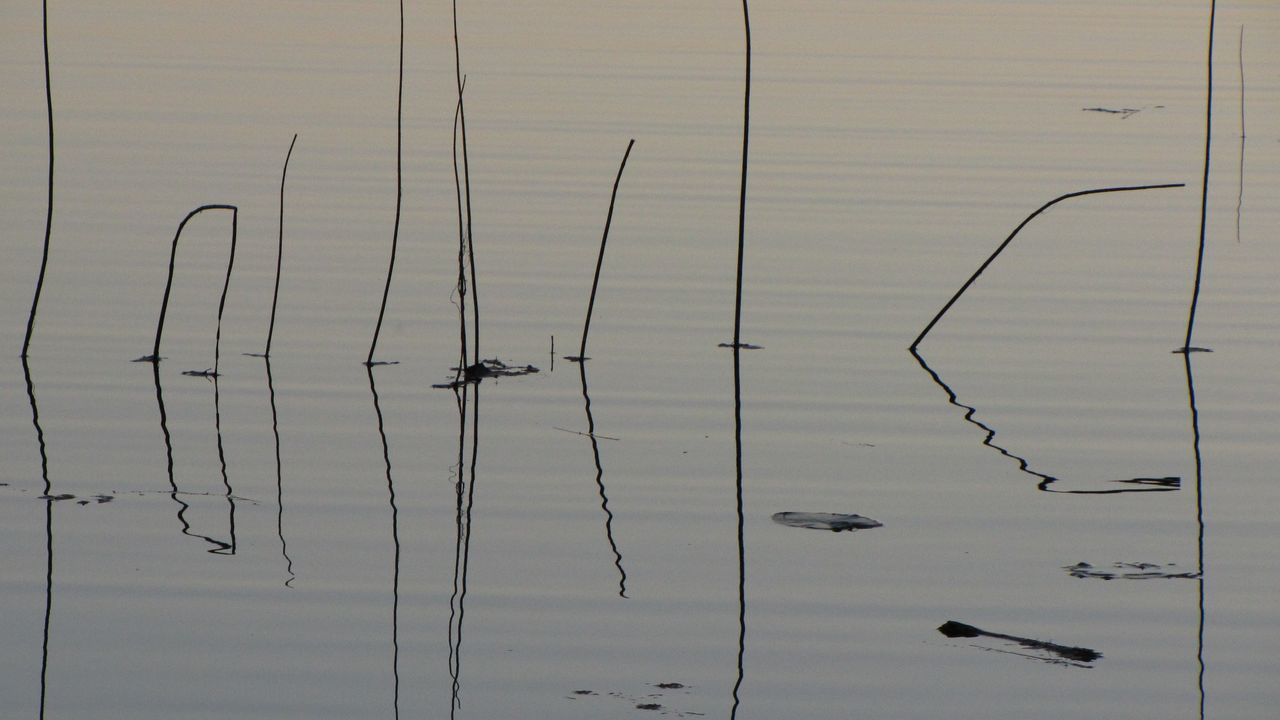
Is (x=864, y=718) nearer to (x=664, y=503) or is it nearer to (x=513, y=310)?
(x=664, y=503)

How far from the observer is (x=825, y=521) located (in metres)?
5.75

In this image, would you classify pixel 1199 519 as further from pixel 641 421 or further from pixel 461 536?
pixel 461 536

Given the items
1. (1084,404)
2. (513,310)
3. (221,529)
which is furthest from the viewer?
(513,310)

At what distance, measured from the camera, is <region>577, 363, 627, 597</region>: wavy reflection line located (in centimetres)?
518

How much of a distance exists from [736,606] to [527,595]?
548mm

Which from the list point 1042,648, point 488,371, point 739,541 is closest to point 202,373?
point 488,371

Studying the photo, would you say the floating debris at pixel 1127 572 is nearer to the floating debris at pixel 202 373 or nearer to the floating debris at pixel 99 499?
the floating debris at pixel 99 499

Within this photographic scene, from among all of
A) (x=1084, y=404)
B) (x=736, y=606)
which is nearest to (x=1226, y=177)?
(x=1084, y=404)

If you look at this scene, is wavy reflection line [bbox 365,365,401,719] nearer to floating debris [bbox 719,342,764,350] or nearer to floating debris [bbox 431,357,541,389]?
floating debris [bbox 431,357,541,389]

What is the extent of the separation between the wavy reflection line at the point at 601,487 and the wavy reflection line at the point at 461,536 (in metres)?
0.40

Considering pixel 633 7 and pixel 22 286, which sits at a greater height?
pixel 633 7

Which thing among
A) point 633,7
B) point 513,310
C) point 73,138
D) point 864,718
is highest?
point 633,7

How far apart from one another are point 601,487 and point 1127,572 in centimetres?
169

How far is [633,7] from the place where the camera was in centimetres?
2358
